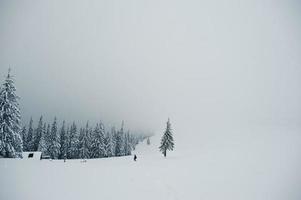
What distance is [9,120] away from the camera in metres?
28.4

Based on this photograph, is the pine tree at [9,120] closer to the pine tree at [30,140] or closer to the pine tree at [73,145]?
the pine tree at [73,145]

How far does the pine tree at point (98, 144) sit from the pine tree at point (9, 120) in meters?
27.0

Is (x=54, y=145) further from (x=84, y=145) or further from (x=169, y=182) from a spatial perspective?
(x=169, y=182)

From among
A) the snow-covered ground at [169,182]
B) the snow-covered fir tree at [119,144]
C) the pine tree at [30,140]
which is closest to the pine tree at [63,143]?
the pine tree at [30,140]

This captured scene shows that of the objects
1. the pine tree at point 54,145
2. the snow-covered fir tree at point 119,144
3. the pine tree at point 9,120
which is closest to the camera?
the pine tree at point 9,120

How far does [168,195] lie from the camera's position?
15562mm

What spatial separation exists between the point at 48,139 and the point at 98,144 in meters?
20.2

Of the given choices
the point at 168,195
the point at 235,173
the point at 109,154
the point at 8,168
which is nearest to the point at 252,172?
the point at 235,173

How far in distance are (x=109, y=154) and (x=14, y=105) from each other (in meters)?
36.8

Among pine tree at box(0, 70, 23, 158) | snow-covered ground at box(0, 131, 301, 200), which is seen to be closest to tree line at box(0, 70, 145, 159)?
pine tree at box(0, 70, 23, 158)

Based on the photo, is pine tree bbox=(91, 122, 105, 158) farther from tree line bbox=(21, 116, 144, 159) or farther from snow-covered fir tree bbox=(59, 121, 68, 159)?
snow-covered fir tree bbox=(59, 121, 68, 159)

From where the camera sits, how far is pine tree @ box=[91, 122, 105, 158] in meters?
56.3

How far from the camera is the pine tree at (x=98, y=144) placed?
185 feet

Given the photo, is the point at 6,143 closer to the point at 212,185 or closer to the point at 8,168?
the point at 8,168
